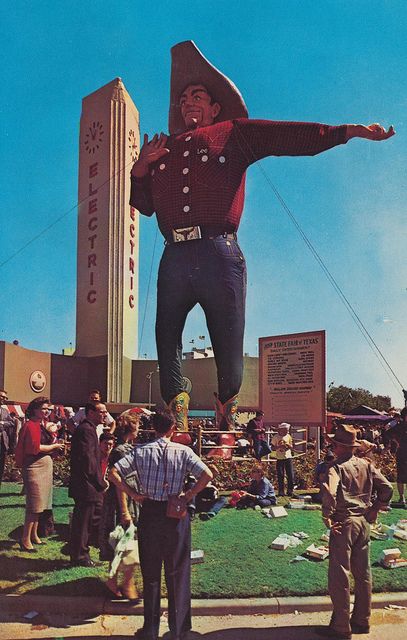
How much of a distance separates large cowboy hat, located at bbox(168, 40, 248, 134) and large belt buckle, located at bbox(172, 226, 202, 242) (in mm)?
2215

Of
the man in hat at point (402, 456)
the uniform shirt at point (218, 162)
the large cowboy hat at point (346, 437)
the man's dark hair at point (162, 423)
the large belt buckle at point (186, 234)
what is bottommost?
the man in hat at point (402, 456)

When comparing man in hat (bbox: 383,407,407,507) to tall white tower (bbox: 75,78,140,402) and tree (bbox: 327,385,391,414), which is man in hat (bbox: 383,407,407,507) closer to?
tall white tower (bbox: 75,78,140,402)

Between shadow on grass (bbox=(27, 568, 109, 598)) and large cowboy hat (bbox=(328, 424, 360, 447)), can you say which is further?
shadow on grass (bbox=(27, 568, 109, 598))

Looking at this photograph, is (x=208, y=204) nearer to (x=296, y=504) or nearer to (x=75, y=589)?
(x=296, y=504)

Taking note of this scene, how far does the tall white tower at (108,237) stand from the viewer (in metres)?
29.7

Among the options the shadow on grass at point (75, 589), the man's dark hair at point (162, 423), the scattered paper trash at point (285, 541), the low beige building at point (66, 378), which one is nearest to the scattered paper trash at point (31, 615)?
the shadow on grass at point (75, 589)

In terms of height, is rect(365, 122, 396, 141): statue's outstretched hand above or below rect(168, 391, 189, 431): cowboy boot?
above

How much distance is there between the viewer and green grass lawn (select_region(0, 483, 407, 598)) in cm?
602

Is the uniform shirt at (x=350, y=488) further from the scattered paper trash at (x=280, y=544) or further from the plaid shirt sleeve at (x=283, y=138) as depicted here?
the plaid shirt sleeve at (x=283, y=138)

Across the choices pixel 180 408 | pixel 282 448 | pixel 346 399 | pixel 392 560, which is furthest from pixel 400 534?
pixel 346 399

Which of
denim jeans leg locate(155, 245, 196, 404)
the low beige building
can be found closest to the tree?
the low beige building

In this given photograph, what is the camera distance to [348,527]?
200 inches

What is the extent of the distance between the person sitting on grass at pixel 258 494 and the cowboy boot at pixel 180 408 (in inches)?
57.1

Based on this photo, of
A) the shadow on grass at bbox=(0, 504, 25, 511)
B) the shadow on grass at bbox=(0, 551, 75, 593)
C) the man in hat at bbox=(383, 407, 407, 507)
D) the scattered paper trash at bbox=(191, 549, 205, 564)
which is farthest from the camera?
the man in hat at bbox=(383, 407, 407, 507)
